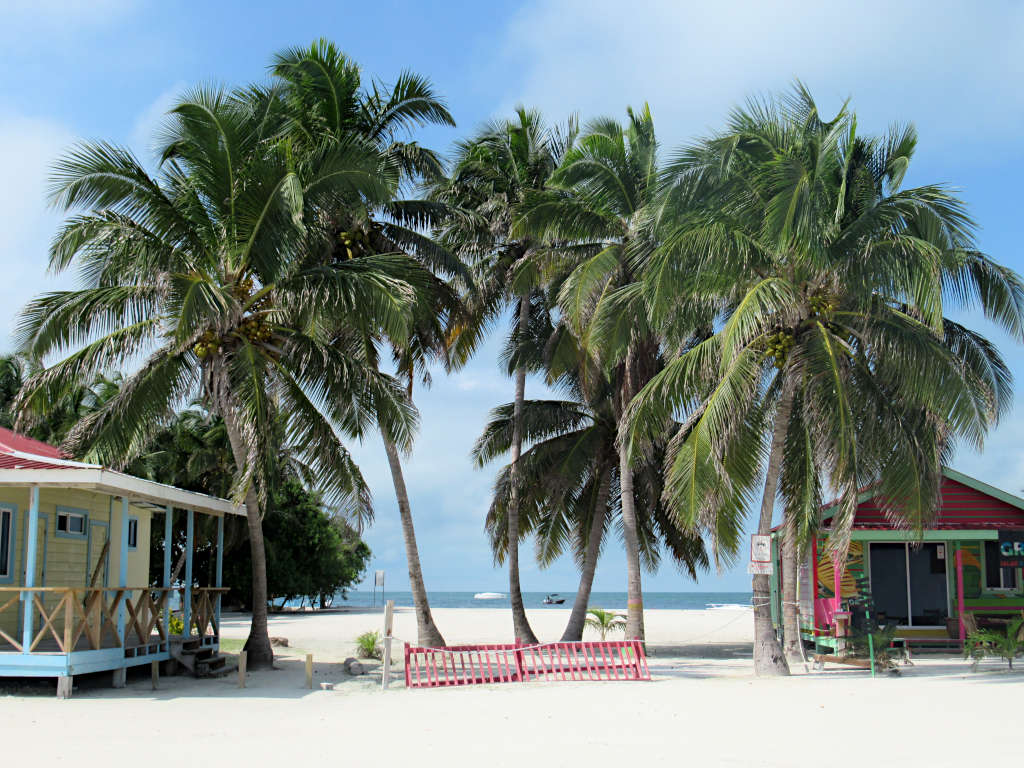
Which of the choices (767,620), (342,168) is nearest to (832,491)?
(767,620)

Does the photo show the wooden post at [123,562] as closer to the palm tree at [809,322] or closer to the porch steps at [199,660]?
the porch steps at [199,660]

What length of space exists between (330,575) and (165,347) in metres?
33.2

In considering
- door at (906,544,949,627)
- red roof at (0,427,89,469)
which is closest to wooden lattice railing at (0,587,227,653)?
red roof at (0,427,89,469)

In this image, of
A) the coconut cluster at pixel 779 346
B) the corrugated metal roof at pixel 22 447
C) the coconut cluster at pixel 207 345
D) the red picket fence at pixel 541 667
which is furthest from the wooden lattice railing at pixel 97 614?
the coconut cluster at pixel 779 346

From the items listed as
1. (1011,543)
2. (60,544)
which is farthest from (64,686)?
(1011,543)

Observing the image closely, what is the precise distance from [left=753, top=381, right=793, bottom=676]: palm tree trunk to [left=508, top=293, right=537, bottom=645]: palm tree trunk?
7708 millimetres

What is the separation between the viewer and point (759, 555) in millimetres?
15797

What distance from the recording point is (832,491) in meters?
16.2

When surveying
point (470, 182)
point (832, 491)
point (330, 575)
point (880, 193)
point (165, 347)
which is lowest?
point (330, 575)

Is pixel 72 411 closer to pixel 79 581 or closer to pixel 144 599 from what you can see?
pixel 79 581

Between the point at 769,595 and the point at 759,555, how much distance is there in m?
0.95

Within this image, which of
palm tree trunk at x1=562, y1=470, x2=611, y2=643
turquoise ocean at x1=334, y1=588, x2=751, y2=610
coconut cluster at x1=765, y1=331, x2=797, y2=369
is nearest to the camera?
coconut cluster at x1=765, y1=331, x2=797, y2=369

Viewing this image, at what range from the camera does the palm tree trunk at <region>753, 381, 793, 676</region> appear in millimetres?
16391

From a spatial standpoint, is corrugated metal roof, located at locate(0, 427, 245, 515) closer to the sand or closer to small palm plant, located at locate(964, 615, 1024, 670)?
the sand
